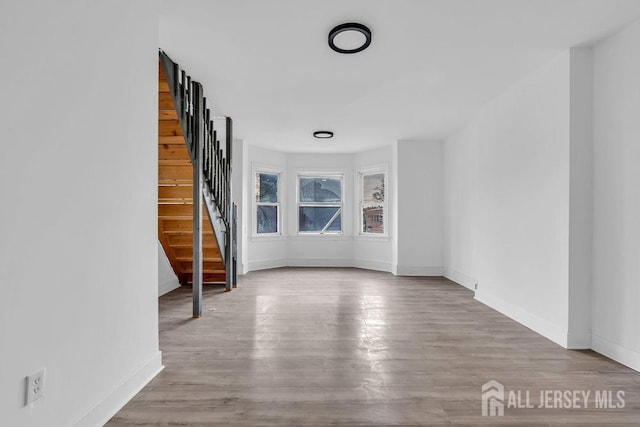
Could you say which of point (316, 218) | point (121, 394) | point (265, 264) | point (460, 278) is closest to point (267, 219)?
point (265, 264)

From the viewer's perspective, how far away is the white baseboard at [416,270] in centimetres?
623

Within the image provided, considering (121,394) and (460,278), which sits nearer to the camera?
(121,394)

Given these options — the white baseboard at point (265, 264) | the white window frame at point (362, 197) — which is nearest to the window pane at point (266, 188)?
the white baseboard at point (265, 264)

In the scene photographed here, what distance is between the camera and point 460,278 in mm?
5523

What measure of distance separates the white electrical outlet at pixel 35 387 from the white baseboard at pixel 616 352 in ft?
11.3

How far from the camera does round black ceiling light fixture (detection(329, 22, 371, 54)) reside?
255 centimetres

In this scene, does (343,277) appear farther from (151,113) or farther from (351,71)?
(151,113)

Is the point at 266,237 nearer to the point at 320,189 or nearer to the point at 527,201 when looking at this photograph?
the point at 320,189

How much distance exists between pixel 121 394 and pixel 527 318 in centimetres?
341

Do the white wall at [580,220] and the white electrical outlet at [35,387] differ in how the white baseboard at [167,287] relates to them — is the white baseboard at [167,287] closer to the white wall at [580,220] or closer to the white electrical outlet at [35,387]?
the white electrical outlet at [35,387]

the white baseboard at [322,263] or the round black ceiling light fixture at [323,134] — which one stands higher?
the round black ceiling light fixture at [323,134]

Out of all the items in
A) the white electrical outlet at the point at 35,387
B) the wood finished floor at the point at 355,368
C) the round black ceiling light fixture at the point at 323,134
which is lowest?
the wood finished floor at the point at 355,368

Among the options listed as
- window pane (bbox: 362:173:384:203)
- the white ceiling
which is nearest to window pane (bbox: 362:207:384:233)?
window pane (bbox: 362:173:384:203)

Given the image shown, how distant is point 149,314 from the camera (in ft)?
7.43
